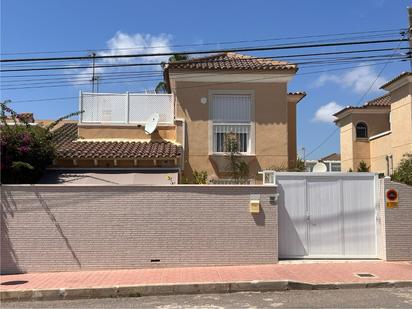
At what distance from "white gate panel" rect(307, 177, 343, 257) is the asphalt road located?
3097 millimetres

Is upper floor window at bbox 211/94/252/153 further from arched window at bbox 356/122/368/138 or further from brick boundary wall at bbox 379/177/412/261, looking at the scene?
arched window at bbox 356/122/368/138

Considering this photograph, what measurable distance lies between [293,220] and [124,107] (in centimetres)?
842

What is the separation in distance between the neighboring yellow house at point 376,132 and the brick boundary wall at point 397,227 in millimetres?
13746

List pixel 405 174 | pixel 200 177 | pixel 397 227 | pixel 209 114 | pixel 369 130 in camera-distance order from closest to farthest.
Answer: pixel 397 227, pixel 405 174, pixel 200 177, pixel 209 114, pixel 369 130

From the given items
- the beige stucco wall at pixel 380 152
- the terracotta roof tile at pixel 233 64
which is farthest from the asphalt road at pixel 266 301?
the beige stucco wall at pixel 380 152

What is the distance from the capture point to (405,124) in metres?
25.8

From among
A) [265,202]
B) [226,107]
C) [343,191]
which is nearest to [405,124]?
[226,107]

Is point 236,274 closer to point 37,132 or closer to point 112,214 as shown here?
point 112,214

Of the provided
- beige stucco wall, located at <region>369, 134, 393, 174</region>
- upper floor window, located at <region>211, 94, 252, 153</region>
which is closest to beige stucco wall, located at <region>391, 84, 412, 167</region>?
beige stucco wall, located at <region>369, 134, 393, 174</region>

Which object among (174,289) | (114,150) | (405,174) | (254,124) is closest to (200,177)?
(254,124)

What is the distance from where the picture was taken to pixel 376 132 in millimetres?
32781

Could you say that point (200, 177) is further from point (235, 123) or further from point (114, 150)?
point (114, 150)

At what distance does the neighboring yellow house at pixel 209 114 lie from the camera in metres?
18.3

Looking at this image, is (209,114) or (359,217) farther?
(209,114)
